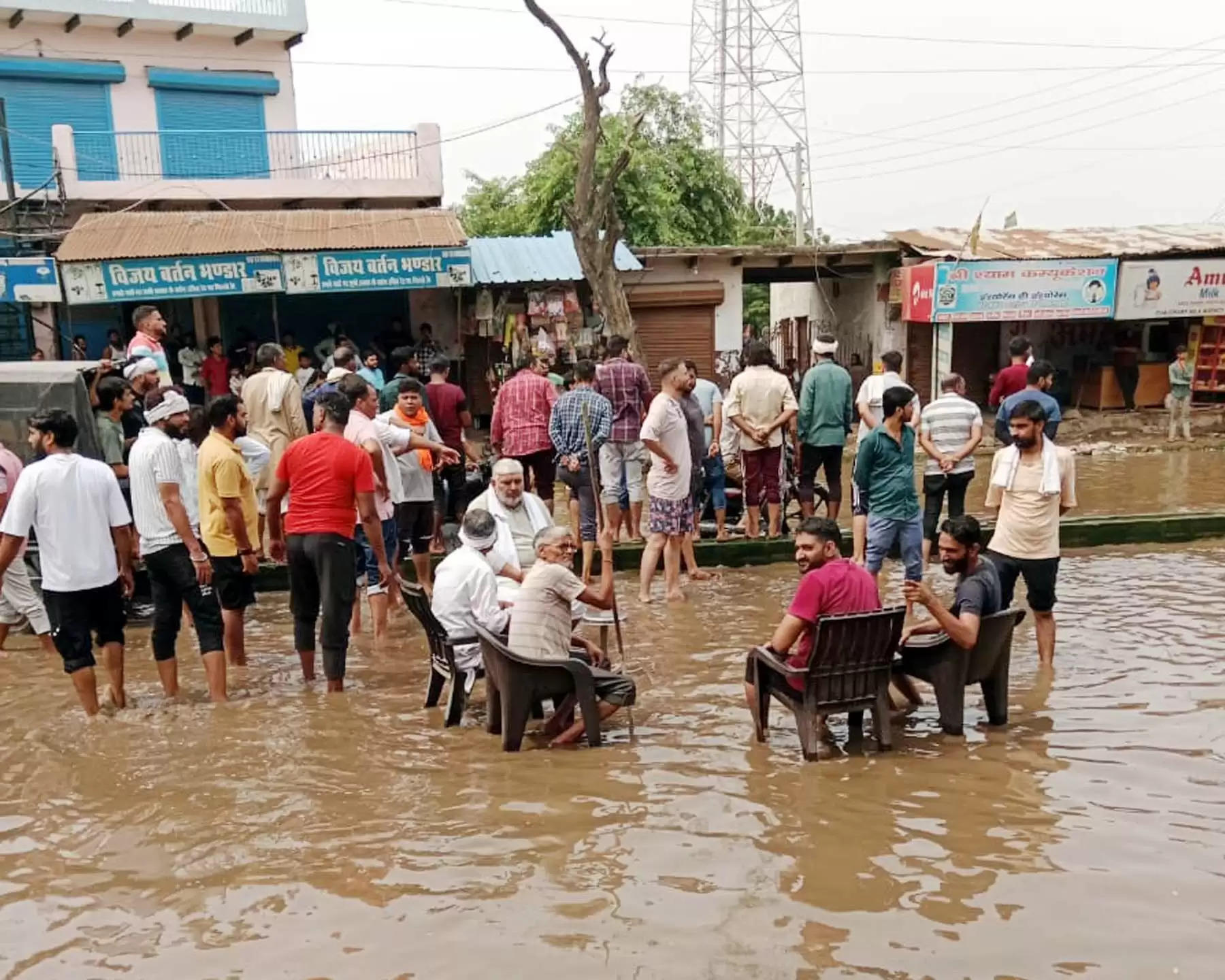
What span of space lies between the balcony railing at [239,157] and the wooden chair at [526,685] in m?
15.0

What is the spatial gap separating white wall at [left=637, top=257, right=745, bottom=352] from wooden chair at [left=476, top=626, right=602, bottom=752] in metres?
14.1

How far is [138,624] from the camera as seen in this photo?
8680 millimetres

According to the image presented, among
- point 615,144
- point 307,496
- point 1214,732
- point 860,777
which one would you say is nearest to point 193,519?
point 307,496

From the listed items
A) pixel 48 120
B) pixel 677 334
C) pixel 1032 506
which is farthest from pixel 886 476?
pixel 48 120

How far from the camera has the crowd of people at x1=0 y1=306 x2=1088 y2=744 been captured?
6016 mm

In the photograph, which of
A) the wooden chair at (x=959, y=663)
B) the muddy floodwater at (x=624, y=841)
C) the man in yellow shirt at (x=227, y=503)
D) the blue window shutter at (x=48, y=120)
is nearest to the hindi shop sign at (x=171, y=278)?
the blue window shutter at (x=48, y=120)

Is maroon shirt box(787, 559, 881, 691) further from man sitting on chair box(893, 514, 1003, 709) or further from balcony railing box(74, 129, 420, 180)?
balcony railing box(74, 129, 420, 180)

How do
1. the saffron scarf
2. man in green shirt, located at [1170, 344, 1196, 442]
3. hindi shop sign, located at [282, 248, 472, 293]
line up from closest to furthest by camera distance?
1. the saffron scarf
2. hindi shop sign, located at [282, 248, 472, 293]
3. man in green shirt, located at [1170, 344, 1196, 442]

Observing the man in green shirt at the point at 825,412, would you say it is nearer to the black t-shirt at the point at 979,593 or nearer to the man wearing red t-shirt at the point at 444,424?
the man wearing red t-shirt at the point at 444,424

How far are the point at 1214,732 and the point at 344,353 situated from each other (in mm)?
6840

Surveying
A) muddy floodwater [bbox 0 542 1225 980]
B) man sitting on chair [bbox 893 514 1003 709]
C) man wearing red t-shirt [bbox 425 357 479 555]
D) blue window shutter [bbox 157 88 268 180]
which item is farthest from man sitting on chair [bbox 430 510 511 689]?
blue window shutter [bbox 157 88 268 180]

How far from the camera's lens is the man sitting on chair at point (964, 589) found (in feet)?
17.6

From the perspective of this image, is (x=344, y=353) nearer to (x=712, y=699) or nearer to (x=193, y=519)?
(x=193, y=519)

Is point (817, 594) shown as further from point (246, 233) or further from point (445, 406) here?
point (246, 233)
